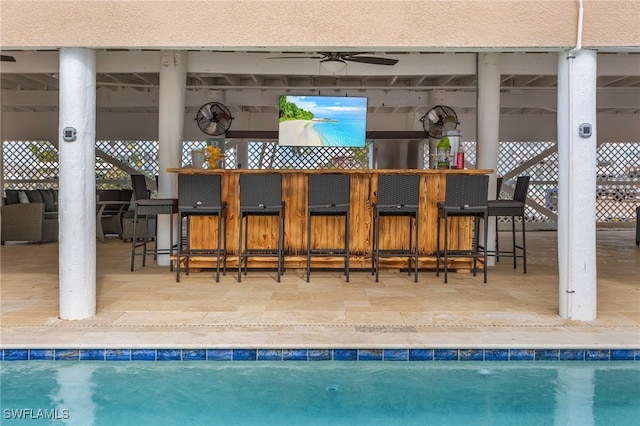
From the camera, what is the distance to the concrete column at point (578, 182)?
3123mm

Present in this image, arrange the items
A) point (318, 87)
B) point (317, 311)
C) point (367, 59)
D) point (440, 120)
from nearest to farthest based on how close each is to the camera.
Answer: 1. point (317, 311)
2. point (367, 59)
3. point (440, 120)
4. point (318, 87)

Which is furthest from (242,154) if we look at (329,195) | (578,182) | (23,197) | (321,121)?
(578,182)

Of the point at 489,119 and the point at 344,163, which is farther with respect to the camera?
the point at 344,163

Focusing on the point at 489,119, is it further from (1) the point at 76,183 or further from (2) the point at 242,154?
(2) the point at 242,154

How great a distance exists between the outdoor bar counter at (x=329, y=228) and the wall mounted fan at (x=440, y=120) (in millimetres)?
2964

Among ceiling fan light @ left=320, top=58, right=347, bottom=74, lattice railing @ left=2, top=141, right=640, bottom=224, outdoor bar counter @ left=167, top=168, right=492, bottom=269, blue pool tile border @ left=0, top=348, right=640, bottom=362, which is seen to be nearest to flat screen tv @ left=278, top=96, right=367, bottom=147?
ceiling fan light @ left=320, top=58, right=347, bottom=74

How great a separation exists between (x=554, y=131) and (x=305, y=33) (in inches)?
375

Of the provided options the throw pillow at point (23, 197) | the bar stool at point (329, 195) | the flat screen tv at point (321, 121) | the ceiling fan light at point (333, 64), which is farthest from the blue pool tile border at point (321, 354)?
the throw pillow at point (23, 197)

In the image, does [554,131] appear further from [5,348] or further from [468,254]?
[5,348]

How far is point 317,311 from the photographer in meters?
3.37

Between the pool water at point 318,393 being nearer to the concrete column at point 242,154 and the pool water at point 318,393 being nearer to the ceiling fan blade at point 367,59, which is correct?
the ceiling fan blade at point 367,59

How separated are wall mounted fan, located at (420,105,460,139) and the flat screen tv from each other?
51.4 inches

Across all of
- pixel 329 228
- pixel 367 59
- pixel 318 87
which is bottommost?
pixel 329 228

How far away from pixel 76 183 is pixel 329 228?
2332mm
